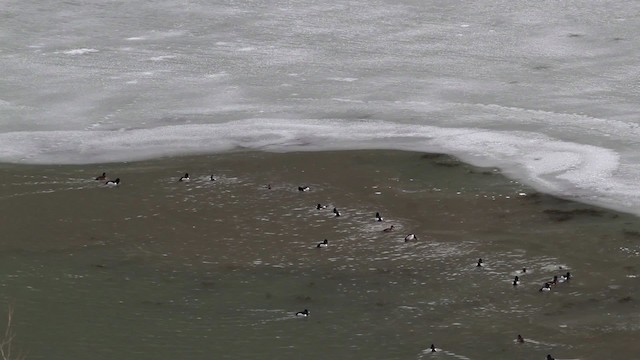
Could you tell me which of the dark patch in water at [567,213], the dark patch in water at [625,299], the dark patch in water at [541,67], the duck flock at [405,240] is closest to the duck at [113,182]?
the duck flock at [405,240]

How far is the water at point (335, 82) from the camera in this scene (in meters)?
14.4

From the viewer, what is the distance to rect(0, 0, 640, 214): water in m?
14.4

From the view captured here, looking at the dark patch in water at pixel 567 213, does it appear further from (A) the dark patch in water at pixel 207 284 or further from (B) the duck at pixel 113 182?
(B) the duck at pixel 113 182

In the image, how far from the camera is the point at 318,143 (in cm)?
1454

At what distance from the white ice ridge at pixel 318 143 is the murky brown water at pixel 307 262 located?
273 mm

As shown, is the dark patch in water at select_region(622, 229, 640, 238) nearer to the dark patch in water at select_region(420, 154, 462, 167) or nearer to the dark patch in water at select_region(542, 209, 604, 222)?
the dark patch in water at select_region(542, 209, 604, 222)

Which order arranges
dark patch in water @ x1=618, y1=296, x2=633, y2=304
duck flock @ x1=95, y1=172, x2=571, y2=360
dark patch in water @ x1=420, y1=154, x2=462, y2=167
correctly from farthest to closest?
1. dark patch in water @ x1=420, y1=154, x2=462, y2=167
2. dark patch in water @ x1=618, y1=296, x2=633, y2=304
3. duck flock @ x1=95, y1=172, x2=571, y2=360

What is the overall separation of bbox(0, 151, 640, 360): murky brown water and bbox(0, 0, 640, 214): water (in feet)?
1.87

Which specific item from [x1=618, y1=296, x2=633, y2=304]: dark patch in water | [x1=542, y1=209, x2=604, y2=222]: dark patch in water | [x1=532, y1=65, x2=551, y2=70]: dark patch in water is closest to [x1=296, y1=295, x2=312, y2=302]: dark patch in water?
[x1=618, y1=296, x2=633, y2=304]: dark patch in water

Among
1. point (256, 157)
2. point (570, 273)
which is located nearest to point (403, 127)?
point (256, 157)

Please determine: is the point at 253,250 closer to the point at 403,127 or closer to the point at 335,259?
the point at 335,259

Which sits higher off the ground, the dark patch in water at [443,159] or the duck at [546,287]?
the dark patch in water at [443,159]

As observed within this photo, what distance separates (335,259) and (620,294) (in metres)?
2.60

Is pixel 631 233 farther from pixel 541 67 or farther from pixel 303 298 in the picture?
pixel 541 67
